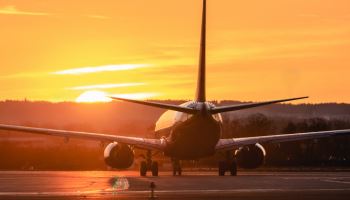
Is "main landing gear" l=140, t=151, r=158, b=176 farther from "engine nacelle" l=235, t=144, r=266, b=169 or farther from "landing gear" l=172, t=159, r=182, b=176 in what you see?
"engine nacelle" l=235, t=144, r=266, b=169

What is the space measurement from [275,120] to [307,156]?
60.4 feet

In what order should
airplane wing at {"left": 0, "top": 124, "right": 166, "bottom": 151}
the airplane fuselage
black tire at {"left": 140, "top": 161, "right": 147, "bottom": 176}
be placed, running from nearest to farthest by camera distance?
the airplane fuselage, black tire at {"left": 140, "top": 161, "right": 147, "bottom": 176}, airplane wing at {"left": 0, "top": 124, "right": 166, "bottom": 151}

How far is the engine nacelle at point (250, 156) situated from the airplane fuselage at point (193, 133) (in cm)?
442

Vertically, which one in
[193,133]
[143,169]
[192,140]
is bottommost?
[143,169]

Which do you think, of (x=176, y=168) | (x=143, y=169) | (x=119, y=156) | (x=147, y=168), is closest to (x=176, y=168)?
(x=176, y=168)

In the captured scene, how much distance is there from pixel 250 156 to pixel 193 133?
744 centimetres

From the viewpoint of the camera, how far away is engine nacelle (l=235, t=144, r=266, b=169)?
200 feet

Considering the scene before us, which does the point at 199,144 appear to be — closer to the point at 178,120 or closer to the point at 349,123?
the point at 178,120

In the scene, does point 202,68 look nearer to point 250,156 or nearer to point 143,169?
point 143,169

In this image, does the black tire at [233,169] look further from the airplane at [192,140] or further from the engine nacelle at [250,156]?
the engine nacelle at [250,156]

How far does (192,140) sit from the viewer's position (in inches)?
2202

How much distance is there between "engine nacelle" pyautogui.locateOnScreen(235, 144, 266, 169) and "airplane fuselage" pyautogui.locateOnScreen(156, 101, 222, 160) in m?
4.42

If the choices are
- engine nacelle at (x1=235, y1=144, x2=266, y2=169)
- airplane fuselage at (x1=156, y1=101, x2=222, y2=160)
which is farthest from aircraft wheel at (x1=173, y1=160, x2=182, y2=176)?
engine nacelle at (x1=235, y1=144, x2=266, y2=169)

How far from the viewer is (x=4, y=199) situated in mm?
32438
